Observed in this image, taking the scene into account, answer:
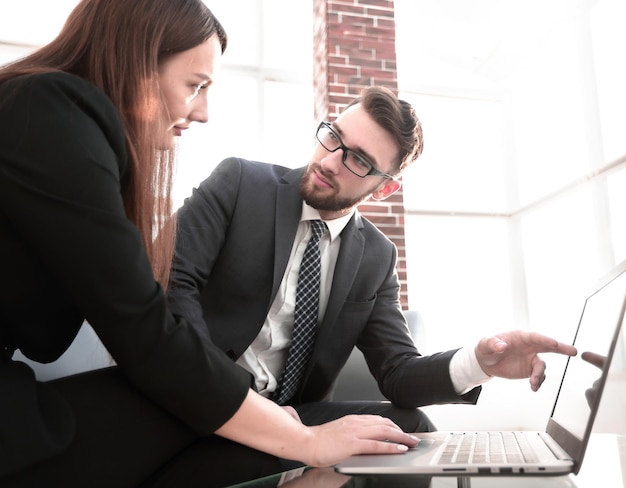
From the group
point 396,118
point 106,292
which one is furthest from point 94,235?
point 396,118

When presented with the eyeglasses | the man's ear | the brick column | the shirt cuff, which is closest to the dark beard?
the eyeglasses

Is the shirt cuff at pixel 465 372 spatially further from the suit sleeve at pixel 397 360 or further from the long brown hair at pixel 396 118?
the long brown hair at pixel 396 118

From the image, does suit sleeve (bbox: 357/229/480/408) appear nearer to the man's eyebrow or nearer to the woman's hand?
the man's eyebrow

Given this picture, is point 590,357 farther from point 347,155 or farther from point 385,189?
point 385,189

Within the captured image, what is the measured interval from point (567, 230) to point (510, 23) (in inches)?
70.7

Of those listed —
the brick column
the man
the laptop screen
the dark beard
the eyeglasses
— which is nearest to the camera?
the laptop screen

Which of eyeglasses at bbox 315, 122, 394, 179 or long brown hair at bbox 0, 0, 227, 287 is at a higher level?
eyeglasses at bbox 315, 122, 394, 179

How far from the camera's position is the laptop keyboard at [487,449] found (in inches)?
31.7

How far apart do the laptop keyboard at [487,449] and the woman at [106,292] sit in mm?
100

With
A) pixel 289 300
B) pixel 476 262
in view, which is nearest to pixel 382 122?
pixel 289 300

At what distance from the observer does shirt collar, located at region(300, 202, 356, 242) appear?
188cm

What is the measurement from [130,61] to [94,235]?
34cm

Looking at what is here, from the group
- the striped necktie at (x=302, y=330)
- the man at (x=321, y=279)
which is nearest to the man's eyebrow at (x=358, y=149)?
the man at (x=321, y=279)

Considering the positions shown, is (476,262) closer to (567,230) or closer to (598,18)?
(567,230)
